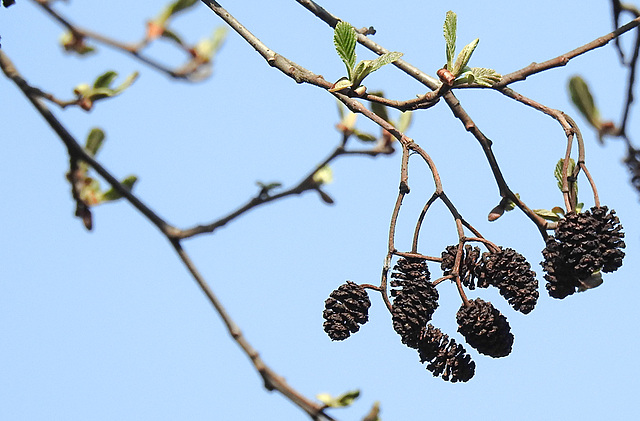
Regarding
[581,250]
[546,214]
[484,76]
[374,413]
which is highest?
[484,76]

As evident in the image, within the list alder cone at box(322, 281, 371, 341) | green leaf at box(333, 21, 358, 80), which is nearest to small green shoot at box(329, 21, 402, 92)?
green leaf at box(333, 21, 358, 80)

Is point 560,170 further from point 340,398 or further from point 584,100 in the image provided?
point 340,398

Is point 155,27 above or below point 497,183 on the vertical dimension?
above

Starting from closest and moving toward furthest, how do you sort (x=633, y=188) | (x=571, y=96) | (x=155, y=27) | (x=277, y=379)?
(x=277, y=379) → (x=155, y=27) → (x=633, y=188) → (x=571, y=96)

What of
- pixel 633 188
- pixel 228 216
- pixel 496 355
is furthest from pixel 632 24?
pixel 228 216

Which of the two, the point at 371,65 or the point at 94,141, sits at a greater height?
the point at 94,141

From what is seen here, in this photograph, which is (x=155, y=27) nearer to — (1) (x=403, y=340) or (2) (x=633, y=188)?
(1) (x=403, y=340)

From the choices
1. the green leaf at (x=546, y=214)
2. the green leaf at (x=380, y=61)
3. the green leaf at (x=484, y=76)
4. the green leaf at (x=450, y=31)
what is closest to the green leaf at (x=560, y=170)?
the green leaf at (x=546, y=214)

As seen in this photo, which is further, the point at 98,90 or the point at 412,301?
the point at 98,90

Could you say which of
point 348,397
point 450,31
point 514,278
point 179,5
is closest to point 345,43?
point 450,31
